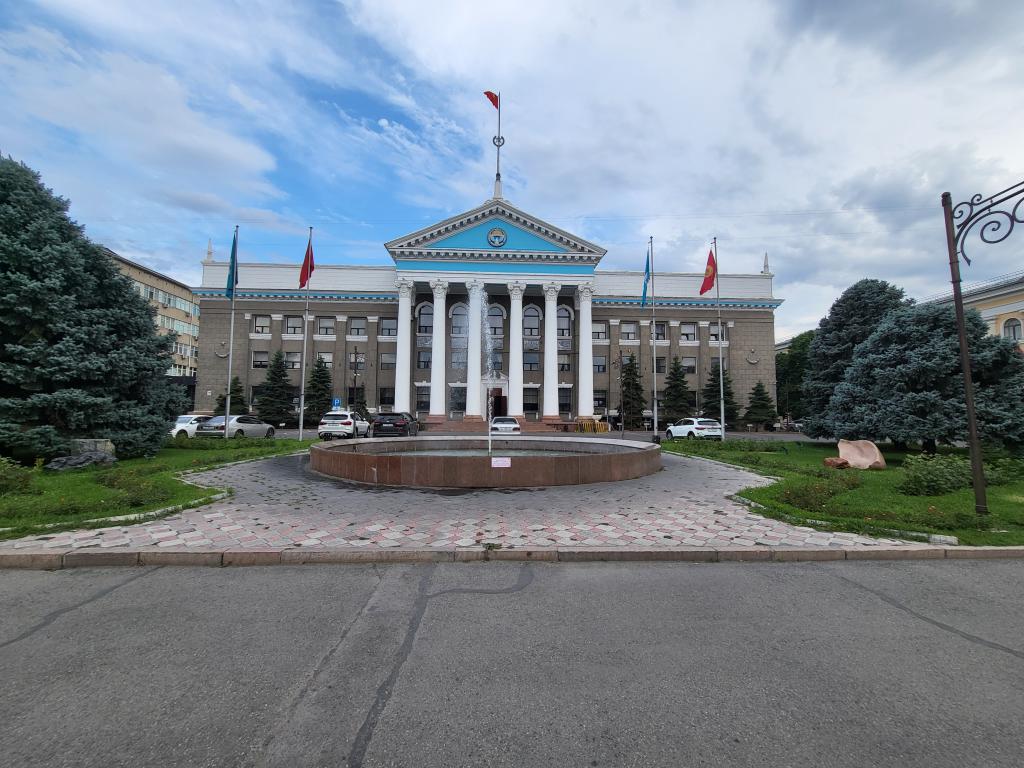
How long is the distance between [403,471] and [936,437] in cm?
1892

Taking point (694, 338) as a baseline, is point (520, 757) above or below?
below

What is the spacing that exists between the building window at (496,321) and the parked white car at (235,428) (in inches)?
942

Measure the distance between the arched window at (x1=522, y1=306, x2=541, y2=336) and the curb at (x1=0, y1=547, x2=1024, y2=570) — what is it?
Result: 145 ft

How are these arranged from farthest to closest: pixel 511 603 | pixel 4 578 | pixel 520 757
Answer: pixel 4 578, pixel 511 603, pixel 520 757

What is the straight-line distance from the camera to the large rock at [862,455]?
15.6m

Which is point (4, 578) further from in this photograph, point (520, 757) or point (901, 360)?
point (901, 360)

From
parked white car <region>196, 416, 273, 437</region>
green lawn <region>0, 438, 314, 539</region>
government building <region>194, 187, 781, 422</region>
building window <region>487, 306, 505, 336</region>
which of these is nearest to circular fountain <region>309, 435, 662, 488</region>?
green lawn <region>0, 438, 314, 539</region>

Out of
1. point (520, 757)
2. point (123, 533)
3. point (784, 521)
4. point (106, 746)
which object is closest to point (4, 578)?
point (123, 533)

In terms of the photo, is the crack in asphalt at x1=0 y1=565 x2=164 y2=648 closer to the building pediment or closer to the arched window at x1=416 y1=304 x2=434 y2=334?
the building pediment

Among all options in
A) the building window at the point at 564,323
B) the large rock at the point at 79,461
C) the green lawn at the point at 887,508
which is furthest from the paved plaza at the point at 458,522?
the building window at the point at 564,323

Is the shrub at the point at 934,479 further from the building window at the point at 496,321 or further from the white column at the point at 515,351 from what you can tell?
the building window at the point at 496,321

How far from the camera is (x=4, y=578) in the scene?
5.45m

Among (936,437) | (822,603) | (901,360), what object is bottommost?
(822,603)

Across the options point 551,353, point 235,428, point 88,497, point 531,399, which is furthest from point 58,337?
point 531,399
